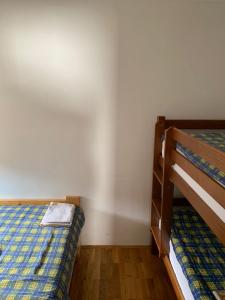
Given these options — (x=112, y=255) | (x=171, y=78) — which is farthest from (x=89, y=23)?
(x=112, y=255)

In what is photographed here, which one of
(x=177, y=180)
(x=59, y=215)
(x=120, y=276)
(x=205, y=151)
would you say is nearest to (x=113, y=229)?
(x=120, y=276)

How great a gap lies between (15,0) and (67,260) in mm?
2142

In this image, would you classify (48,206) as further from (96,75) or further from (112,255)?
(96,75)

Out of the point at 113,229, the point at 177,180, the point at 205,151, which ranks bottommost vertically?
the point at 113,229

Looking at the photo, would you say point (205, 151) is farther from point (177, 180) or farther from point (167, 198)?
point (167, 198)

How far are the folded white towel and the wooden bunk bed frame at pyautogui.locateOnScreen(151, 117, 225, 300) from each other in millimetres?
757

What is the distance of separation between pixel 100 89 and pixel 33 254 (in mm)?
1480

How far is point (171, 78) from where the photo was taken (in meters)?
2.49

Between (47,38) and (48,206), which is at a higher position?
(47,38)

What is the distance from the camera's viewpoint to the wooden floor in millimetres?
2168

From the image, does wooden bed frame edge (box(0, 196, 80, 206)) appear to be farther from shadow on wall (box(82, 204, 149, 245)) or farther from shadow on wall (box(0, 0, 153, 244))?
shadow on wall (box(82, 204, 149, 245))

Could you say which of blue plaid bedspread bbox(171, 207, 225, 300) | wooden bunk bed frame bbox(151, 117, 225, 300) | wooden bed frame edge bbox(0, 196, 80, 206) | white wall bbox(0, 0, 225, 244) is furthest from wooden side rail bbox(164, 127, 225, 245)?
wooden bed frame edge bbox(0, 196, 80, 206)

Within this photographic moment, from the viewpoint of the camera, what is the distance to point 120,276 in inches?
93.5

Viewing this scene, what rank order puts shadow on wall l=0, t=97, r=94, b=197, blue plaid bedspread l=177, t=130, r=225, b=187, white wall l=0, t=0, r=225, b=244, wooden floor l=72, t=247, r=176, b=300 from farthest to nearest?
shadow on wall l=0, t=97, r=94, b=197 < white wall l=0, t=0, r=225, b=244 < wooden floor l=72, t=247, r=176, b=300 < blue plaid bedspread l=177, t=130, r=225, b=187
